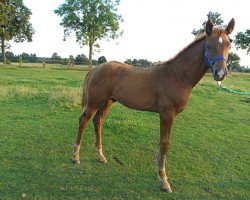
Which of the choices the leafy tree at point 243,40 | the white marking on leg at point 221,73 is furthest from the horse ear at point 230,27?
the leafy tree at point 243,40

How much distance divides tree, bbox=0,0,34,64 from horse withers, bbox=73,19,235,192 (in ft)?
116

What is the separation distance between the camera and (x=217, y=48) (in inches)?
158

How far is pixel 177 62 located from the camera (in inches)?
187

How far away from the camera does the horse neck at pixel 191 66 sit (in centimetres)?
450

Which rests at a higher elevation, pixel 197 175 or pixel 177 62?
pixel 177 62

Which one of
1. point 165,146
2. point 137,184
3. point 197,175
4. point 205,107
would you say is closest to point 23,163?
point 137,184

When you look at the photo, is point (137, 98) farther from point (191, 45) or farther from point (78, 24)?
point (78, 24)

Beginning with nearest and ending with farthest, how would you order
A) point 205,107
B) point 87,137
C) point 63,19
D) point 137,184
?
1. point 137,184
2. point 87,137
3. point 205,107
4. point 63,19

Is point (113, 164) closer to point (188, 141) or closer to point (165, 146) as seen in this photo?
point (165, 146)

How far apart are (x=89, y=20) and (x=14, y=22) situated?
10422mm

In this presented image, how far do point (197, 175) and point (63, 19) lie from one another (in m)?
42.9

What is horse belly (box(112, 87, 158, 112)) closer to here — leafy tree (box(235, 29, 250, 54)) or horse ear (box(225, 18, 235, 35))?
horse ear (box(225, 18, 235, 35))

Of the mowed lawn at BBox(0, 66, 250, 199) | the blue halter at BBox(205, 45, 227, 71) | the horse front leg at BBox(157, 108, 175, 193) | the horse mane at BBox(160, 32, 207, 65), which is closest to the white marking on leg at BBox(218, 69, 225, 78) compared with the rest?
the blue halter at BBox(205, 45, 227, 71)

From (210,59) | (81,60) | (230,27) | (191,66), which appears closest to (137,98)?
(191,66)
